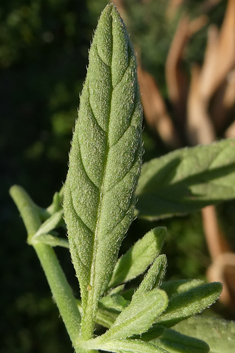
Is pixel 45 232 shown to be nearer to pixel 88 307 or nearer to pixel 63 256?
pixel 88 307

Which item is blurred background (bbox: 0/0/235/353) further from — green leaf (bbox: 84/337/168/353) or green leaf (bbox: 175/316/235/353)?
green leaf (bbox: 84/337/168/353)

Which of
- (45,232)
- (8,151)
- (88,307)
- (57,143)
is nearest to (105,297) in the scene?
(88,307)

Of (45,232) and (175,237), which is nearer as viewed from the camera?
(45,232)

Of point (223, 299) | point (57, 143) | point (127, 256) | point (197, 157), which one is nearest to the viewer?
point (127, 256)

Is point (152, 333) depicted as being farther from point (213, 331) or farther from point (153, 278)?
point (213, 331)

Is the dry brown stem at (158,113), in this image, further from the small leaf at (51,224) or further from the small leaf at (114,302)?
the small leaf at (114,302)

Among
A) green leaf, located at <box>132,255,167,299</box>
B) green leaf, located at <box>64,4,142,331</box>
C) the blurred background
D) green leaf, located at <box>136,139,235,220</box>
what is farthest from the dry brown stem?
green leaf, located at <box>132,255,167,299</box>

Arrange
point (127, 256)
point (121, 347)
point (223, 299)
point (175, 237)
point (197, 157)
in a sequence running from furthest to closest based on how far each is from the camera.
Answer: point (175, 237)
point (223, 299)
point (197, 157)
point (127, 256)
point (121, 347)

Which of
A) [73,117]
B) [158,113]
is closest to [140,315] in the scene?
[158,113]
